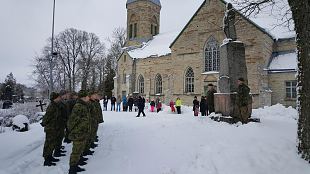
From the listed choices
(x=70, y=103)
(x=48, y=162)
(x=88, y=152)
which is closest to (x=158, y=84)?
(x=70, y=103)

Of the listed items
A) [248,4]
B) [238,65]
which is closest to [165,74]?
[238,65]

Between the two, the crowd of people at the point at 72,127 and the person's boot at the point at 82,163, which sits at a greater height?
the crowd of people at the point at 72,127

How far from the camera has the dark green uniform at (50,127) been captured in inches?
277

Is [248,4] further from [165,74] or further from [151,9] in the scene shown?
[151,9]

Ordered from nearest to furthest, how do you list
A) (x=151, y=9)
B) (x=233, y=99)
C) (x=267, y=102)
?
(x=233, y=99)
(x=267, y=102)
(x=151, y=9)

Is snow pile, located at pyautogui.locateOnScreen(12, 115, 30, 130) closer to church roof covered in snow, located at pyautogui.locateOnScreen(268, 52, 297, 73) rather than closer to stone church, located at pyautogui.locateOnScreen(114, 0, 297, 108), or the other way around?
stone church, located at pyautogui.locateOnScreen(114, 0, 297, 108)

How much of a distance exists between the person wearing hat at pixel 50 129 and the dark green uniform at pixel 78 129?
110 cm

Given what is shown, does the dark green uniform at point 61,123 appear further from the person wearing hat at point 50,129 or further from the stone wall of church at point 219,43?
the stone wall of church at point 219,43


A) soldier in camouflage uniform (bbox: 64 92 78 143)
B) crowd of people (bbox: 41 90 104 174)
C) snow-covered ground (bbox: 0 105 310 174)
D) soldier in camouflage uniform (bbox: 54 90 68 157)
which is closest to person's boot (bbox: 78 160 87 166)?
crowd of people (bbox: 41 90 104 174)

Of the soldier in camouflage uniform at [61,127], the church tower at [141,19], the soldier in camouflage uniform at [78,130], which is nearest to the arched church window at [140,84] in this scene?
the church tower at [141,19]

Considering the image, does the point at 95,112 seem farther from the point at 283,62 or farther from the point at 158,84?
the point at 158,84

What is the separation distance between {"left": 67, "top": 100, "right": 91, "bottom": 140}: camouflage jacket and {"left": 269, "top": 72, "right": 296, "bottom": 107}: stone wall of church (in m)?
22.7

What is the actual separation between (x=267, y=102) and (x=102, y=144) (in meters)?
19.9

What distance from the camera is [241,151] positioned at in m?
7.14
